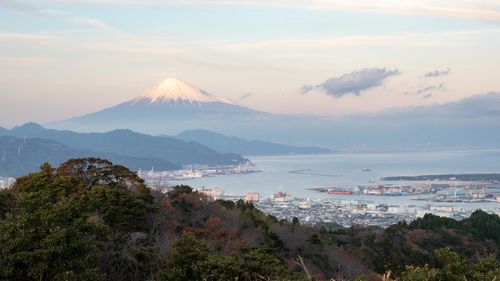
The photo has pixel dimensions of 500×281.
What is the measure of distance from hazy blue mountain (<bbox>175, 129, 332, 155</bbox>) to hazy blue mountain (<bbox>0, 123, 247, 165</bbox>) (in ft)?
90.0

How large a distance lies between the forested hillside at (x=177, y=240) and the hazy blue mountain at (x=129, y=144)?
5774cm

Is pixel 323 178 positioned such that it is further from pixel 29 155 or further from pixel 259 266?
pixel 259 266

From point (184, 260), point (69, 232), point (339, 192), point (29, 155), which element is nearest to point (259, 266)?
point (184, 260)

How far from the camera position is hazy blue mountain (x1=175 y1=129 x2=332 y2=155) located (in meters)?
120

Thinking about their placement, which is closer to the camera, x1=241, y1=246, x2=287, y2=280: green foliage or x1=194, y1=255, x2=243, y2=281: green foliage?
x1=194, y1=255, x2=243, y2=281: green foliage

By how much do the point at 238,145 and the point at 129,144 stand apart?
43.5 meters

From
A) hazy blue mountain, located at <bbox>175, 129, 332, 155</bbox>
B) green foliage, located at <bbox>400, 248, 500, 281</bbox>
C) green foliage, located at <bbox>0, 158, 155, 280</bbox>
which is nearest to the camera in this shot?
green foliage, located at <bbox>400, 248, 500, 281</bbox>

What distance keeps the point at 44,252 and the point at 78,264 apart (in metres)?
0.46

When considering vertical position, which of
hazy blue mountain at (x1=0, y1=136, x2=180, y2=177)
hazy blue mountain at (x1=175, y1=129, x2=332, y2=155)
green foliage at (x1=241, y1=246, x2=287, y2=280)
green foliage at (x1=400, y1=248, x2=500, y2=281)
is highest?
hazy blue mountain at (x1=175, y1=129, x2=332, y2=155)

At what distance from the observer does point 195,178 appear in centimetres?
6706

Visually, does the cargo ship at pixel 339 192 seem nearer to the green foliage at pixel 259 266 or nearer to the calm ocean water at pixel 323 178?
the calm ocean water at pixel 323 178

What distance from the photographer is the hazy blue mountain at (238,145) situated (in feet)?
395

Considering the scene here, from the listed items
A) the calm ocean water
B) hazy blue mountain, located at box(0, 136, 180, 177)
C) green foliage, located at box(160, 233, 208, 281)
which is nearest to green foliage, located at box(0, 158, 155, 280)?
green foliage, located at box(160, 233, 208, 281)

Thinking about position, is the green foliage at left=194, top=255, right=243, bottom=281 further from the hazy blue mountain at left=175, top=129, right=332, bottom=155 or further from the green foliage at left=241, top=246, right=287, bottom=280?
the hazy blue mountain at left=175, top=129, right=332, bottom=155
